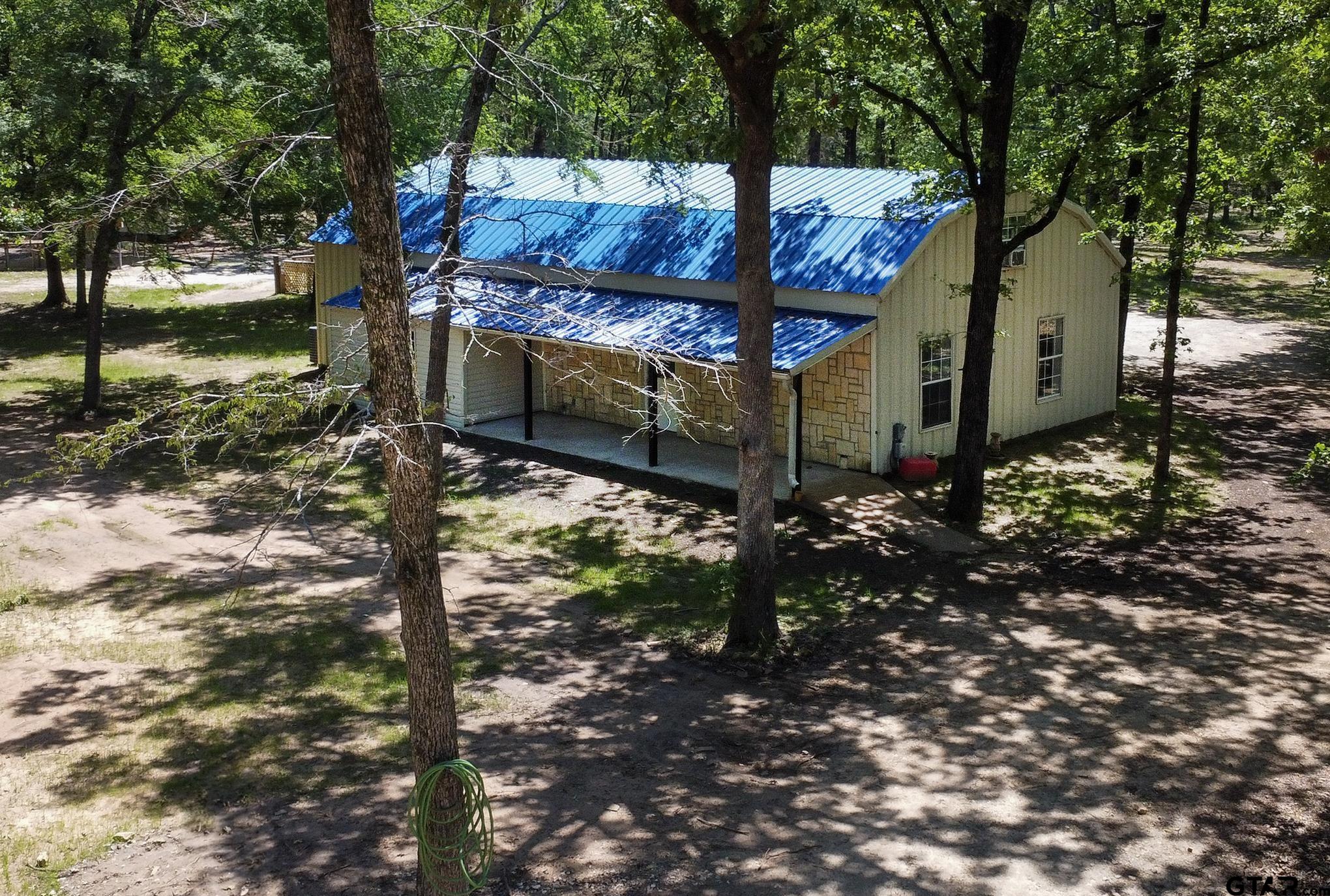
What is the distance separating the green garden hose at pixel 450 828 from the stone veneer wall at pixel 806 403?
984 cm

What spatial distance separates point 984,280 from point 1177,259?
2.80 meters

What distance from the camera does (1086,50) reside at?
1841 cm

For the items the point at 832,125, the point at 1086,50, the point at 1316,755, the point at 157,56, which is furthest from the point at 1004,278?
the point at 157,56

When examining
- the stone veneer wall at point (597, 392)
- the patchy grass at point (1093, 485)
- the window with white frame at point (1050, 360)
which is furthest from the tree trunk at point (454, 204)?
the window with white frame at point (1050, 360)

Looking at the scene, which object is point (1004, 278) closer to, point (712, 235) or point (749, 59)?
point (712, 235)

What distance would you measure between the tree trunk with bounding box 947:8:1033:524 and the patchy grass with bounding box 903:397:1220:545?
0.65 metres

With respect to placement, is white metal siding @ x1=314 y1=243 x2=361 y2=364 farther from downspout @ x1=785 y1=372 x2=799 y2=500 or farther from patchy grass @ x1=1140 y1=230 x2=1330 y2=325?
patchy grass @ x1=1140 y1=230 x2=1330 y2=325

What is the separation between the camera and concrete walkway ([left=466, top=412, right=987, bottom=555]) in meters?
17.0

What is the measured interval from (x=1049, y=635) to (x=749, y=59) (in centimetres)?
676

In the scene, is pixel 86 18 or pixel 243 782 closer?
pixel 243 782

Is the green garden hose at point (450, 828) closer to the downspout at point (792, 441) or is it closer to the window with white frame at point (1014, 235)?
the downspout at point (792, 441)

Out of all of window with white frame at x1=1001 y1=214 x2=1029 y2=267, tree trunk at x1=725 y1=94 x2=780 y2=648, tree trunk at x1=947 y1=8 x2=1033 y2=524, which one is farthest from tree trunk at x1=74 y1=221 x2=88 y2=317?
window with white frame at x1=1001 y1=214 x2=1029 y2=267

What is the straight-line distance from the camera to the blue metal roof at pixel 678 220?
18984 mm

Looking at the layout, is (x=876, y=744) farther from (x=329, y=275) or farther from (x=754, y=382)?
(x=329, y=275)
